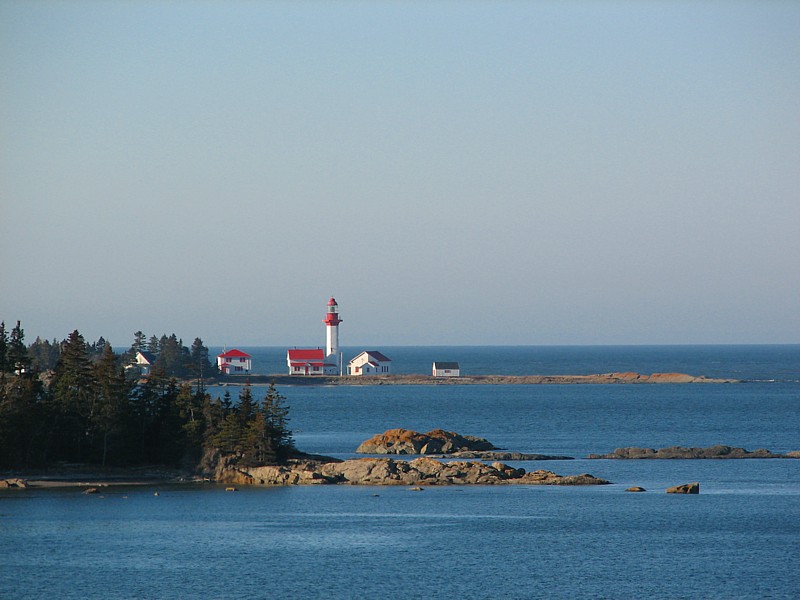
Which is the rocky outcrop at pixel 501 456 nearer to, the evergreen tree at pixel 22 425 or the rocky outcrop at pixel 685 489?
the rocky outcrop at pixel 685 489

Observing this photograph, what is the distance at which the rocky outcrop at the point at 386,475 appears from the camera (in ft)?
238

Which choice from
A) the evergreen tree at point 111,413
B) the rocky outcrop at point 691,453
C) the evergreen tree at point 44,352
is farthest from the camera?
the evergreen tree at point 44,352

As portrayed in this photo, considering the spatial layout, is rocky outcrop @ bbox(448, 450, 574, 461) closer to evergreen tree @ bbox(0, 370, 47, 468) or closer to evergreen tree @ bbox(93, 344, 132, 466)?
evergreen tree @ bbox(93, 344, 132, 466)

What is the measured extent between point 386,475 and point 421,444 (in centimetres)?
1838

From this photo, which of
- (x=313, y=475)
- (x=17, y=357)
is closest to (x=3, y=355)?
(x=17, y=357)

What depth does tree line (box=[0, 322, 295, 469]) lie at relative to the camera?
7269 cm

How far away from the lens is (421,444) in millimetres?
91188

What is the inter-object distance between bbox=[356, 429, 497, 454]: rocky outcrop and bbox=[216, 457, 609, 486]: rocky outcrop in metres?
15.3

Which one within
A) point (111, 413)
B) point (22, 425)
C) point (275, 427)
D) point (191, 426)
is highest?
point (111, 413)

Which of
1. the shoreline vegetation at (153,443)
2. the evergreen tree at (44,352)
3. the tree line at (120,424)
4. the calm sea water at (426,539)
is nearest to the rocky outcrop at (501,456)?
the calm sea water at (426,539)

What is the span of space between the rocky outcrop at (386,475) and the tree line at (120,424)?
1.51m

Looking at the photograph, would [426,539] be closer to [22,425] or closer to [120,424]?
[120,424]

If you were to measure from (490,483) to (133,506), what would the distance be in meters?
23.0

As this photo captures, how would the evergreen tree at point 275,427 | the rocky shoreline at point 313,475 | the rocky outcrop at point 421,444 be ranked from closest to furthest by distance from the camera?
the rocky shoreline at point 313,475 < the evergreen tree at point 275,427 < the rocky outcrop at point 421,444
